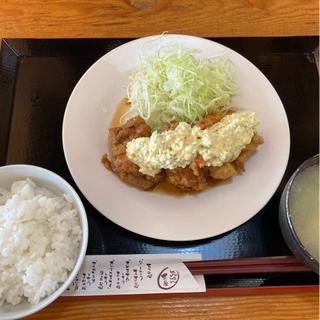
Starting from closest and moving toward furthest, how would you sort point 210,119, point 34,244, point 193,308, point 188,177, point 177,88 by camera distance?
point 34,244 < point 193,308 < point 188,177 < point 210,119 < point 177,88

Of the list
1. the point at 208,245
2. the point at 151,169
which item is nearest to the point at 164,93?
the point at 151,169

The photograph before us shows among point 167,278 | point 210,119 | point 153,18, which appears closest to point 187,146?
point 210,119

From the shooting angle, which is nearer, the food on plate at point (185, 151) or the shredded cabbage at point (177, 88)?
the food on plate at point (185, 151)

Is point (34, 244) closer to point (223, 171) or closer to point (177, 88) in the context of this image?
point (223, 171)

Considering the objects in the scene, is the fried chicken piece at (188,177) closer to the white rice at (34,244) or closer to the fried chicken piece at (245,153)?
the fried chicken piece at (245,153)

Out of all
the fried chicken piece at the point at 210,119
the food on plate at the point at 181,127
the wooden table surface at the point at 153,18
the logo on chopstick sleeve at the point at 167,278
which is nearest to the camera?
the logo on chopstick sleeve at the point at 167,278

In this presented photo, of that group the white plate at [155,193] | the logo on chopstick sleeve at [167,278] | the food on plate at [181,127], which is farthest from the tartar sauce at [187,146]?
the logo on chopstick sleeve at [167,278]

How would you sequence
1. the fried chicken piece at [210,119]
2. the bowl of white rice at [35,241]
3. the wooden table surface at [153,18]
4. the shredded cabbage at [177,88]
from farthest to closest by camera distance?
the wooden table surface at [153,18], the shredded cabbage at [177,88], the fried chicken piece at [210,119], the bowl of white rice at [35,241]

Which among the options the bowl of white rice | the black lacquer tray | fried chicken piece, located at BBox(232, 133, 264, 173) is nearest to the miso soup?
the black lacquer tray
